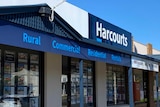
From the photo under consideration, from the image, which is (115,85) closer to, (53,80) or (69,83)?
(69,83)

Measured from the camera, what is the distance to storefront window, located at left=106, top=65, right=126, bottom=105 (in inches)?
662

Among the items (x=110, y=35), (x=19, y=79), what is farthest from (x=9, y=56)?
(x=110, y=35)

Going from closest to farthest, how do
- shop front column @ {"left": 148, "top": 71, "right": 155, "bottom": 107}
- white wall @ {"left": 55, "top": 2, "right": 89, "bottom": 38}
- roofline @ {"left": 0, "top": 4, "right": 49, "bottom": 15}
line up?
roofline @ {"left": 0, "top": 4, "right": 49, "bottom": 15} → white wall @ {"left": 55, "top": 2, "right": 89, "bottom": 38} → shop front column @ {"left": 148, "top": 71, "right": 155, "bottom": 107}

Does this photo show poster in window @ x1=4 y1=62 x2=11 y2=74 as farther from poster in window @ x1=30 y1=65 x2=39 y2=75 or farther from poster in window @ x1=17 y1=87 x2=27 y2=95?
poster in window @ x1=30 y1=65 x2=39 y2=75

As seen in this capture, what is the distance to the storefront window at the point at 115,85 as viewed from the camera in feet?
55.1

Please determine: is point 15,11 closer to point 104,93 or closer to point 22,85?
point 22,85

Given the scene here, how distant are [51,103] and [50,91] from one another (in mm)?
403

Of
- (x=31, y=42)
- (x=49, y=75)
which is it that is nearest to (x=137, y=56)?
(x=49, y=75)

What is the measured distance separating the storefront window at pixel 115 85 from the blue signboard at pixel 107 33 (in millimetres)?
1344

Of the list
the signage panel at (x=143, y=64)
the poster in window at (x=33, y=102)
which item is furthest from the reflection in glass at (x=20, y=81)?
the signage panel at (x=143, y=64)

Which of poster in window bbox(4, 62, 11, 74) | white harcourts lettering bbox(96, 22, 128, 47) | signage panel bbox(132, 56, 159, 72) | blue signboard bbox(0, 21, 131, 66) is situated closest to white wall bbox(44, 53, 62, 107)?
blue signboard bbox(0, 21, 131, 66)

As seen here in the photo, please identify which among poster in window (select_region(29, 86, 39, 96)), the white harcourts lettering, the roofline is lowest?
poster in window (select_region(29, 86, 39, 96))

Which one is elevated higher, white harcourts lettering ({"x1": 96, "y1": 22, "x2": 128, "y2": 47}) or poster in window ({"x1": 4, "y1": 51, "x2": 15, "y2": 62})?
white harcourts lettering ({"x1": 96, "y1": 22, "x2": 128, "y2": 47})

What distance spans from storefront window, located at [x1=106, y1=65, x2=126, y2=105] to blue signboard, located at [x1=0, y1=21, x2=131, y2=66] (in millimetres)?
3926
